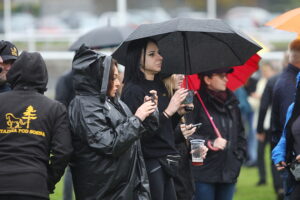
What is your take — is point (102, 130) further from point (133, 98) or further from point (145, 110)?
point (133, 98)

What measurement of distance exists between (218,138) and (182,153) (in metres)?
0.69

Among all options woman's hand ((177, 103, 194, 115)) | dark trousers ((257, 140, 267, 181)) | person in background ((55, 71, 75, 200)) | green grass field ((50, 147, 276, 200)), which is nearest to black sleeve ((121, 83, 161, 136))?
woman's hand ((177, 103, 194, 115))

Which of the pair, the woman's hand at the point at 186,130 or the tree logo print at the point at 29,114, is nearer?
the tree logo print at the point at 29,114

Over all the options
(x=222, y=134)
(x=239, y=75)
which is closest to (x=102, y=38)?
(x=239, y=75)

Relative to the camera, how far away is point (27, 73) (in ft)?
17.3

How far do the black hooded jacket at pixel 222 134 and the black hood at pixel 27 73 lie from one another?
220cm

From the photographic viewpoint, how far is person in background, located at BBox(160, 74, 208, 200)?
6.41m

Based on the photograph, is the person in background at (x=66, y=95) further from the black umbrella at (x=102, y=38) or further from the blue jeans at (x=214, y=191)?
the blue jeans at (x=214, y=191)

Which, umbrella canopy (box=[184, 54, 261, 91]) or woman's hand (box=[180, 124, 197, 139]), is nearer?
woman's hand (box=[180, 124, 197, 139])

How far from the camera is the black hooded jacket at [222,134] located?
7137 mm

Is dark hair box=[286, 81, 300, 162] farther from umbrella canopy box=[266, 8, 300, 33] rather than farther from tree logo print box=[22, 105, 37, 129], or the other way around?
tree logo print box=[22, 105, 37, 129]

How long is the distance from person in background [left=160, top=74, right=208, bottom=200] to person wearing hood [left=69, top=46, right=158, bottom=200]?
3.04 ft

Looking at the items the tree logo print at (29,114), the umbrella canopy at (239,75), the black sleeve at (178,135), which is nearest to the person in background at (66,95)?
the umbrella canopy at (239,75)

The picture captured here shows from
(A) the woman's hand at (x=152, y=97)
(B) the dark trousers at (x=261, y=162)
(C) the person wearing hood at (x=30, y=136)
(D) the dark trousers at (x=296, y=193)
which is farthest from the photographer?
(B) the dark trousers at (x=261, y=162)
